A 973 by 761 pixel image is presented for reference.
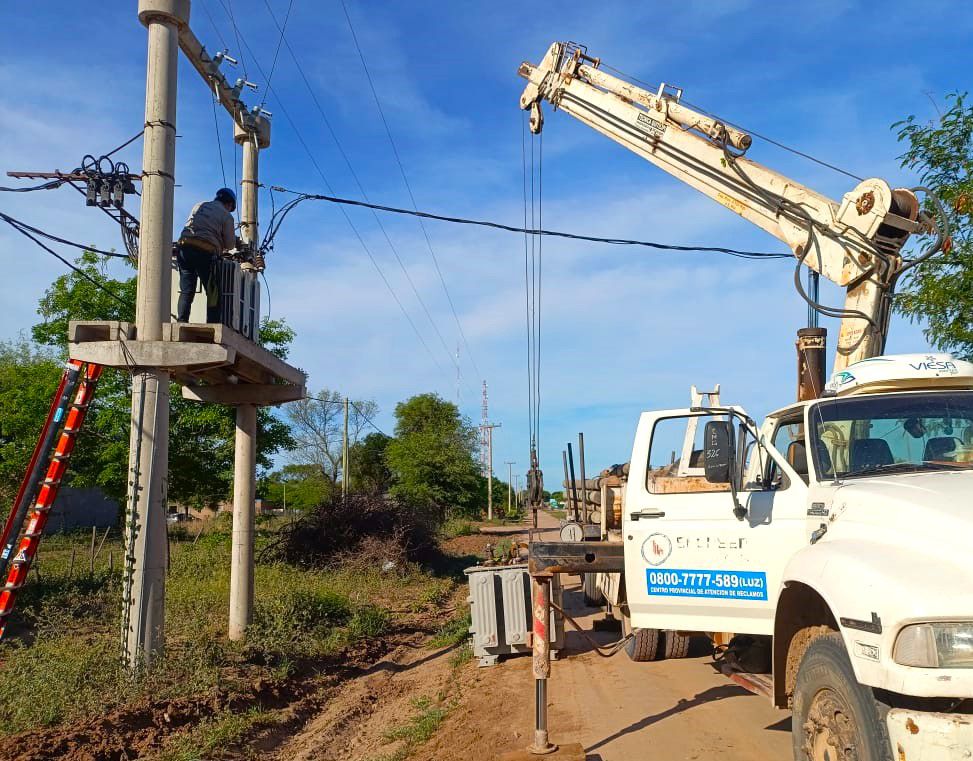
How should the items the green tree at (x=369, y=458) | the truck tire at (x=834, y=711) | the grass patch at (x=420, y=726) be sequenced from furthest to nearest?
the green tree at (x=369, y=458), the grass patch at (x=420, y=726), the truck tire at (x=834, y=711)

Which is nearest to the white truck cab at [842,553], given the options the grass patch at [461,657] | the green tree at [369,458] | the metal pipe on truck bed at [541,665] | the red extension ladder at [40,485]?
the metal pipe on truck bed at [541,665]

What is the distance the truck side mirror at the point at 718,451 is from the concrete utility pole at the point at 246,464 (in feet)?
25.4

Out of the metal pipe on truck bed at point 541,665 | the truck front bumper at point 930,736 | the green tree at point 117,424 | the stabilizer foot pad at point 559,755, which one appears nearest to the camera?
the truck front bumper at point 930,736

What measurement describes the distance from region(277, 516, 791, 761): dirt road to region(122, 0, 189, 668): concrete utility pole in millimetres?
2121

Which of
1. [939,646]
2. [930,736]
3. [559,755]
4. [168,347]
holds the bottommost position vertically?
[559,755]

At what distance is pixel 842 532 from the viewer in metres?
4.47

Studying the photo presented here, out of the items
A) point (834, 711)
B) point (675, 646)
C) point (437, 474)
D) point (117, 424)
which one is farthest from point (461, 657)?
point (437, 474)

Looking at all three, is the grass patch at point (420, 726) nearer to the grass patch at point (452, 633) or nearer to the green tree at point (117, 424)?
the grass patch at point (452, 633)

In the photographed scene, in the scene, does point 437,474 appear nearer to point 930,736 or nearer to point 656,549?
point 656,549

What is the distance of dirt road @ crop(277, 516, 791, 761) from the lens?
6246mm

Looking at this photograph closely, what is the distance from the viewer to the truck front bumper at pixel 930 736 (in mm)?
3174

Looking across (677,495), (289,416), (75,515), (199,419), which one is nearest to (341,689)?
(677,495)

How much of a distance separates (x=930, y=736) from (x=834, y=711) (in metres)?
0.79

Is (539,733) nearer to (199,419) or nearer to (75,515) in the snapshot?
(199,419)
